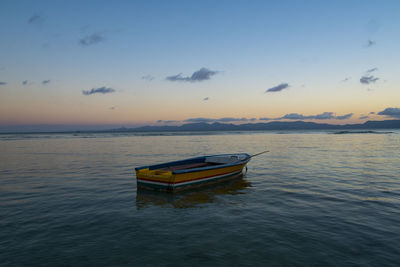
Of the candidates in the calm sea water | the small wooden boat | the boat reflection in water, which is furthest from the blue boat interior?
the calm sea water

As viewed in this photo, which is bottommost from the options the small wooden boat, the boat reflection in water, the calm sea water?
the boat reflection in water

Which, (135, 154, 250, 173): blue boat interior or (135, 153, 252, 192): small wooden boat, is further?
(135, 154, 250, 173): blue boat interior

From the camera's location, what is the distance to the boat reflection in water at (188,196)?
11.8 m

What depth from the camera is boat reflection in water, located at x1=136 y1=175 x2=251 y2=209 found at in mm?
11758

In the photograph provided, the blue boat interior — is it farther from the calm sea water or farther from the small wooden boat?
the calm sea water

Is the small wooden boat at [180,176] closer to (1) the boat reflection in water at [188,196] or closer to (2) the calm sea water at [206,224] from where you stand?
(1) the boat reflection in water at [188,196]

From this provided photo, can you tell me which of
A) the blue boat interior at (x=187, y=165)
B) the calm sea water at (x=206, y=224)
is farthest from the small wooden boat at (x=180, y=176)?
the calm sea water at (x=206, y=224)

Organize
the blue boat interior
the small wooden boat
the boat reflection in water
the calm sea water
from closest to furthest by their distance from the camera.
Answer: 1. the calm sea water
2. the boat reflection in water
3. the small wooden boat
4. the blue boat interior

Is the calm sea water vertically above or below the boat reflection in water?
above

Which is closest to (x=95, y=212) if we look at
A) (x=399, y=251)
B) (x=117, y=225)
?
(x=117, y=225)

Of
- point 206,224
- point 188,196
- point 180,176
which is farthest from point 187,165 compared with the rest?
point 206,224

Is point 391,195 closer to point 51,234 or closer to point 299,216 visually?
point 299,216

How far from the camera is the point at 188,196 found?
13133 millimetres

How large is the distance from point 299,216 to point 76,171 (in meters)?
18.3
